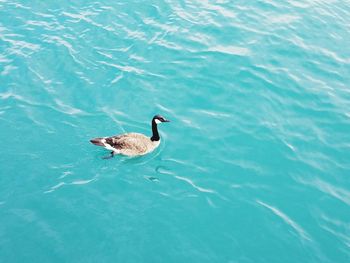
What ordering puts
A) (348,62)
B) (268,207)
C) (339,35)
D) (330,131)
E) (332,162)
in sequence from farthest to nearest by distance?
(339,35)
(348,62)
(330,131)
(332,162)
(268,207)

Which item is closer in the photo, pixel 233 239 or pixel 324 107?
pixel 233 239

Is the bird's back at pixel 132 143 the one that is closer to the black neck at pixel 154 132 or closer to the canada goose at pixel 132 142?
the canada goose at pixel 132 142

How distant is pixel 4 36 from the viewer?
19359mm

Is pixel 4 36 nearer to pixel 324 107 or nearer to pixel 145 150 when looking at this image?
pixel 145 150

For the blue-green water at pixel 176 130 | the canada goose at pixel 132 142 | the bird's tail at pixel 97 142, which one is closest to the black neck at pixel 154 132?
the canada goose at pixel 132 142

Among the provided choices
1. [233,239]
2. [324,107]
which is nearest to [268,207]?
[233,239]

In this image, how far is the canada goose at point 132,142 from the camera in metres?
13.6

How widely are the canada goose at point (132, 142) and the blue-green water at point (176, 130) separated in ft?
1.13

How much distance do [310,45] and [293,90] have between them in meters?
4.15

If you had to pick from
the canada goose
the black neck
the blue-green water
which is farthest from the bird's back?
the blue-green water

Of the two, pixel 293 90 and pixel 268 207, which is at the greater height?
pixel 293 90

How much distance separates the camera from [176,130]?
15266 mm

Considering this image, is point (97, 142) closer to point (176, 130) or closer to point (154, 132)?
point (154, 132)

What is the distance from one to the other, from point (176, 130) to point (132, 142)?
2.10 metres
